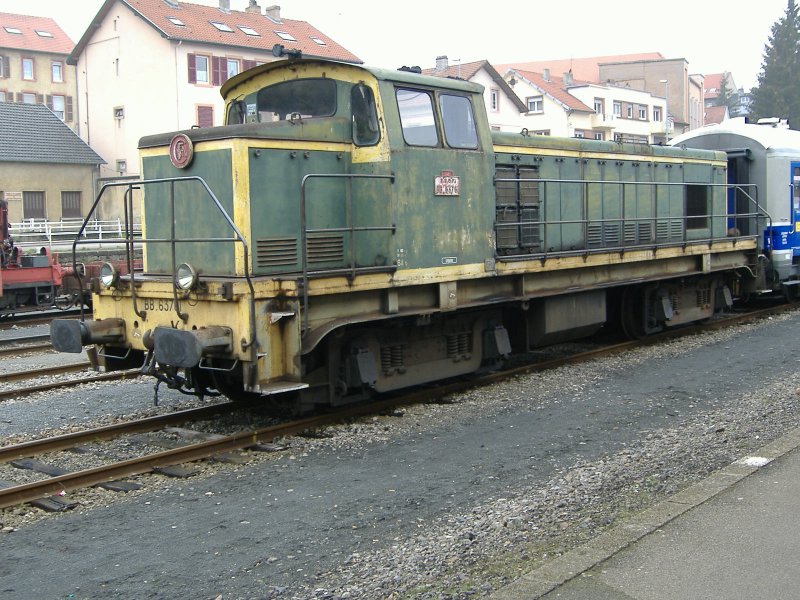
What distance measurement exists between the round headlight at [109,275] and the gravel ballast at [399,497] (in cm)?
141

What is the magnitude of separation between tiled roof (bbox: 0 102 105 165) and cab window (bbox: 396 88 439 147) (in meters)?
37.6

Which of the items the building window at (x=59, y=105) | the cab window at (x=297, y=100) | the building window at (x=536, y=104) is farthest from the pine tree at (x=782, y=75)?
the cab window at (x=297, y=100)

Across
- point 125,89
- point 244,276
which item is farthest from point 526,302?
point 125,89

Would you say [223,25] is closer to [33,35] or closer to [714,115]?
[33,35]

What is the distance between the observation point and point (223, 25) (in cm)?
4653

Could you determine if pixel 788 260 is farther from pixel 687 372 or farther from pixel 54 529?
pixel 54 529

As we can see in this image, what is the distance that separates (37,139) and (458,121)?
131ft

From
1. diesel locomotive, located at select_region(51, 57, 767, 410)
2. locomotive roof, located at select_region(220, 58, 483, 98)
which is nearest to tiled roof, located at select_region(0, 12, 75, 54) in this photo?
locomotive roof, located at select_region(220, 58, 483, 98)

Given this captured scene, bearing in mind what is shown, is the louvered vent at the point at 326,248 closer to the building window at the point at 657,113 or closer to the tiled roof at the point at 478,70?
the tiled roof at the point at 478,70

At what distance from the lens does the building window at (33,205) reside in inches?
1652

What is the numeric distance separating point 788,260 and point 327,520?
505 inches

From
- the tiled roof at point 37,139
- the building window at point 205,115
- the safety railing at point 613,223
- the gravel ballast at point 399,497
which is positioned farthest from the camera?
the building window at point 205,115

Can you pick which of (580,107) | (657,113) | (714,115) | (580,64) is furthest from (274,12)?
(714,115)

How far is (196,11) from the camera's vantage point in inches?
1849
